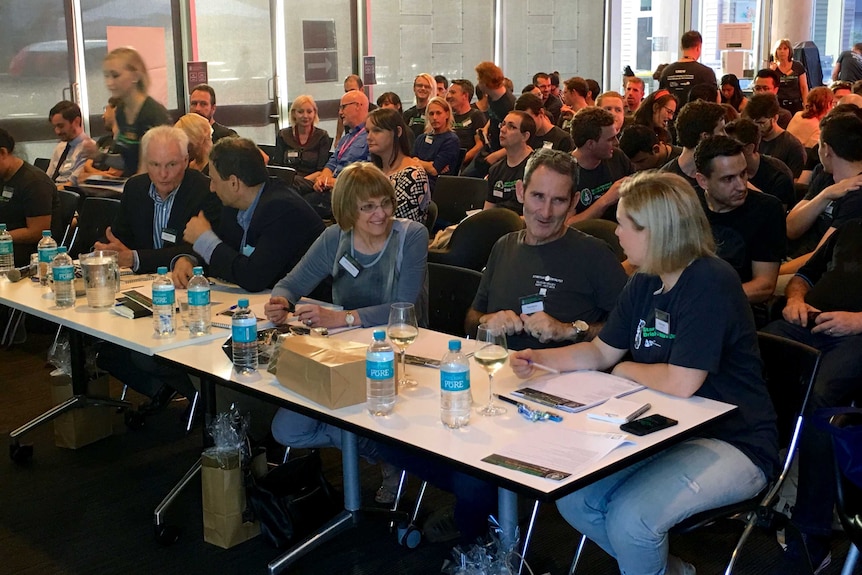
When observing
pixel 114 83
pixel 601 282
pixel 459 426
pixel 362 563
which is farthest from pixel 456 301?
pixel 114 83

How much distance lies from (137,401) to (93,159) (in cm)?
378

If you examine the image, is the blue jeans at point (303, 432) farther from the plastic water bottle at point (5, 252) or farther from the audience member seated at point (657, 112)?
the audience member seated at point (657, 112)

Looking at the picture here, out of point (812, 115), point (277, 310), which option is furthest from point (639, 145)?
point (812, 115)

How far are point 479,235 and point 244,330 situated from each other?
1.85 meters

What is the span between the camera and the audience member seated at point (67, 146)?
7.84m

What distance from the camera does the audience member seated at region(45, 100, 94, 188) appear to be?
7836mm

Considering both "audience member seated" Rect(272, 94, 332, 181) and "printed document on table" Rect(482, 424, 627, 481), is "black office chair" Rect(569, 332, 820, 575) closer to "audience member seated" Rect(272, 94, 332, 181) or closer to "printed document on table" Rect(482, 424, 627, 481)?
"printed document on table" Rect(482, 424, 627, 481)

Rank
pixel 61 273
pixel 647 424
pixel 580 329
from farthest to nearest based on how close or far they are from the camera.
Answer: pixel 61 273, pixel 580 329, pixel 647 424

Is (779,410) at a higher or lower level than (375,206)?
lower

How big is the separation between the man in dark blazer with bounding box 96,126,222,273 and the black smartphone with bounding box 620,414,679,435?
2.57m

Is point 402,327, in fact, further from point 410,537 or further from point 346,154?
point 346,154

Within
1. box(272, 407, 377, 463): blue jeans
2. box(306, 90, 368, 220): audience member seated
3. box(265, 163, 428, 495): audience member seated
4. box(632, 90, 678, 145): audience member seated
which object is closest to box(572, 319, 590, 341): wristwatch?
box(265, 163, 428, 495): audience member seated

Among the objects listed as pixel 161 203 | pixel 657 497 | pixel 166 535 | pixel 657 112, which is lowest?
pixel 166 535

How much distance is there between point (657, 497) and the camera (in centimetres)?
228
